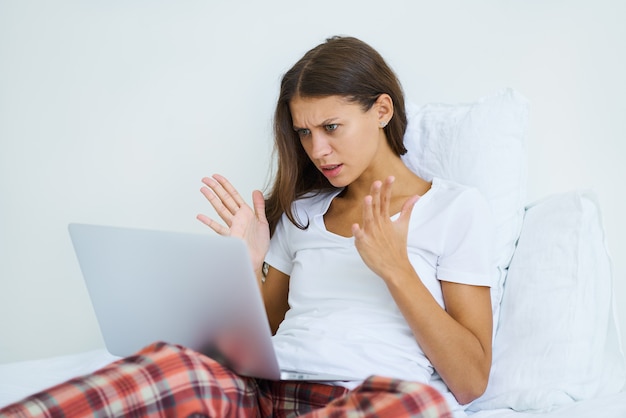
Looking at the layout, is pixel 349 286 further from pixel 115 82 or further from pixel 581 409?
pixel 115 82

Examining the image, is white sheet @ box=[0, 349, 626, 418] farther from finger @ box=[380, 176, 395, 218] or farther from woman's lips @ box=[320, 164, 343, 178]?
woman's lips @ box=[320, 164, 343, 178]

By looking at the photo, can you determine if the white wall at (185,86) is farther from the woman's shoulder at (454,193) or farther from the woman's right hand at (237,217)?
the woman's shoulder at (454,193)

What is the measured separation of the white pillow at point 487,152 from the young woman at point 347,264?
97mm

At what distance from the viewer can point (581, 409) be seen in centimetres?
134

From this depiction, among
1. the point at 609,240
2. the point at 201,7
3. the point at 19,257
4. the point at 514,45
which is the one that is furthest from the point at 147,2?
the point at 609,240

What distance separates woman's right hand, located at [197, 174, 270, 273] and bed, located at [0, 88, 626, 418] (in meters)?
0.39

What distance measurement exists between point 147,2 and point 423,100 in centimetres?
84

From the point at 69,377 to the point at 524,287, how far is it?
104 centimetres

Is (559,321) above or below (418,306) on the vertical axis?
below

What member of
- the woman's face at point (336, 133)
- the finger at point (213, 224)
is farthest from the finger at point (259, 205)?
the woman's face at point (336, 133)

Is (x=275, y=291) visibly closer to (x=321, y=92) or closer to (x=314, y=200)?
(x=314, y=200)

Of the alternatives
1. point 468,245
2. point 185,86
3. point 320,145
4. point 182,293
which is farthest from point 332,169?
point 185,86

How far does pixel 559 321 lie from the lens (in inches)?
58.7

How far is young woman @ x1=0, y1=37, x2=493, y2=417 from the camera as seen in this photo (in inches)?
47.1
